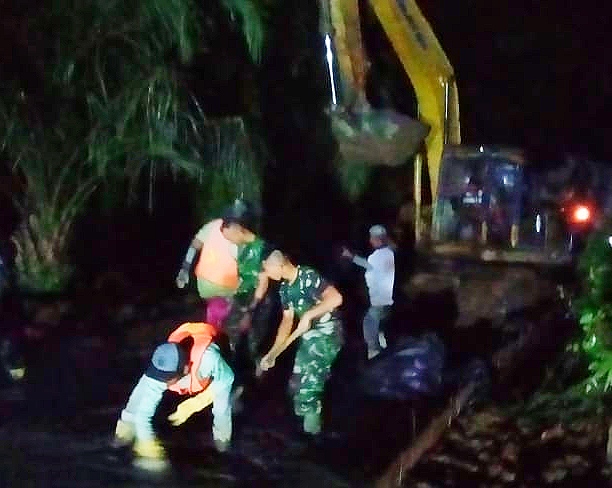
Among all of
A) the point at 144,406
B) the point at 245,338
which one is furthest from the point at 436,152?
the point at 144,406

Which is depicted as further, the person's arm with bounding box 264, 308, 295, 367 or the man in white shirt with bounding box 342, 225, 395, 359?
the man in white shirt with bounding box 342, 225, 395, 359

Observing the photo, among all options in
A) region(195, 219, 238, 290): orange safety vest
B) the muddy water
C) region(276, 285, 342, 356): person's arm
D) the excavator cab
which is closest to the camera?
the muddy water

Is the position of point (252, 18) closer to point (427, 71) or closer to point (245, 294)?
point (427, 71)

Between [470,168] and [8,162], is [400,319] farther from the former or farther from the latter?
[8,162]

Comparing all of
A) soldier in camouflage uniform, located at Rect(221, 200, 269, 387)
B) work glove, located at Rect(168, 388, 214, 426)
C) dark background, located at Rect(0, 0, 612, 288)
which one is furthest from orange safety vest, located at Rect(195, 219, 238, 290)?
dark background, located at Rect(0, 0, 612, 288)

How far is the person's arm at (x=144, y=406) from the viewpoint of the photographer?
115 inches

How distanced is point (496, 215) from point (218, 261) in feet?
5.01

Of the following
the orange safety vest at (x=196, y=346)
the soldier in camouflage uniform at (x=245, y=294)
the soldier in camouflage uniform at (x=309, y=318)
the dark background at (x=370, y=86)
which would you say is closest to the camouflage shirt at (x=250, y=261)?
the soldier in camouflage uniform at (x=245, y=294)

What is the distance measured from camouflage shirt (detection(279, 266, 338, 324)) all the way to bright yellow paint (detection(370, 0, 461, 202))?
149 centimetres

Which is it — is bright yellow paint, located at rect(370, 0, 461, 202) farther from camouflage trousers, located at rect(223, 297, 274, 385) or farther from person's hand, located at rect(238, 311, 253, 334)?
person's hand, located at rect(238, 311, 253, 334)

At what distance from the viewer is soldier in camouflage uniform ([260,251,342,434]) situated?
2.98 metres

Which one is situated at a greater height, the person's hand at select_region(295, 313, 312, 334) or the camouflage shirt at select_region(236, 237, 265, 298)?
the camouflage shirt at select_region(236, 237, 265, 298)

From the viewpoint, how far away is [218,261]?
3.38 meters

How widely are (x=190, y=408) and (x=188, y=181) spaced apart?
6.34 ft
